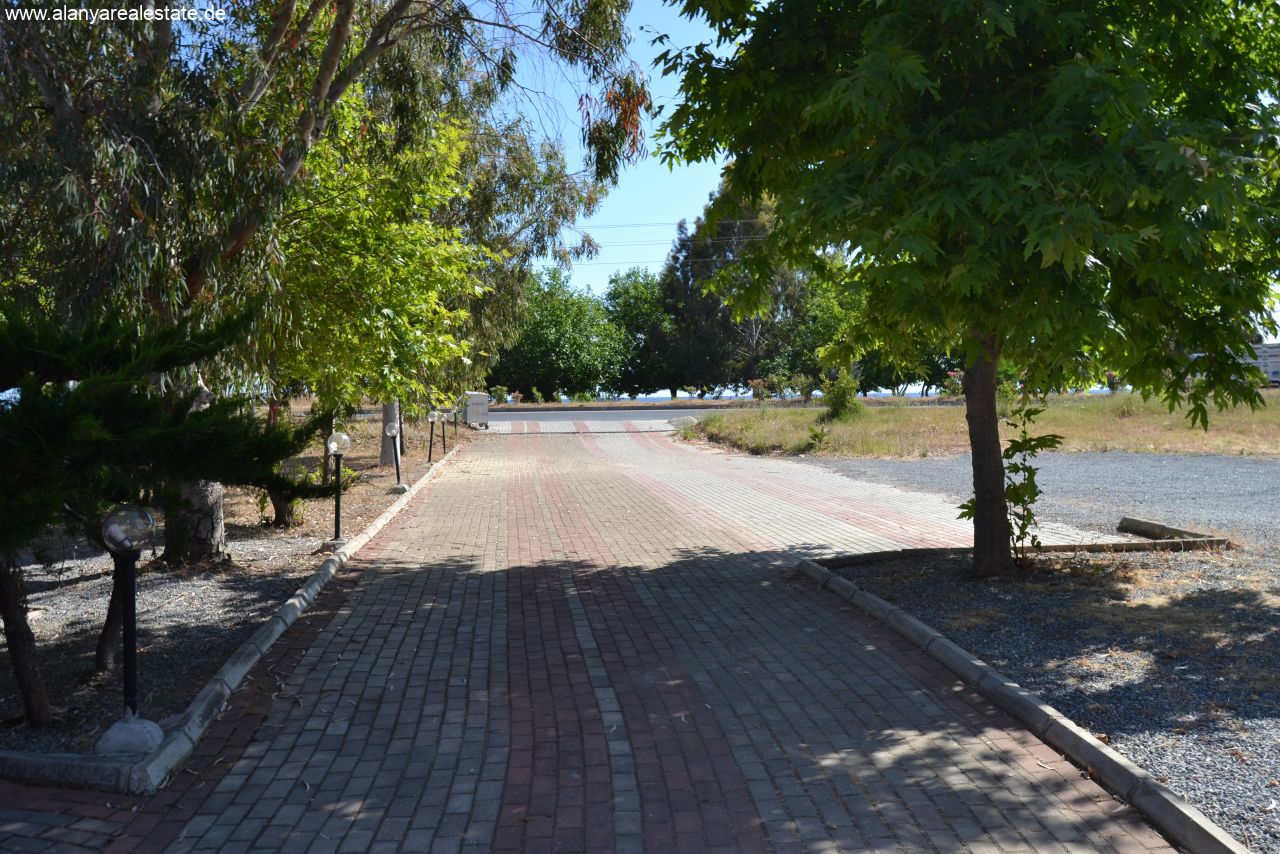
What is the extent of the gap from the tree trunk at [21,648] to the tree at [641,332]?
57.0 m

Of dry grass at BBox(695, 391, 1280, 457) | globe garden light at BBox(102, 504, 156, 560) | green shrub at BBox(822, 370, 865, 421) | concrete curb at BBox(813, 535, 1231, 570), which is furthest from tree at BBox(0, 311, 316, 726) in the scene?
green shrub at BBox(822, 370, 865, 421)

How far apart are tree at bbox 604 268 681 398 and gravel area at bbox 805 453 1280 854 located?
51.6m

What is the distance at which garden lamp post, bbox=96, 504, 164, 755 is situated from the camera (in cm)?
484

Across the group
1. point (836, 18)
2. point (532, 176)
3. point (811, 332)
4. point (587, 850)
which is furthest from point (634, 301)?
point (587, 850)

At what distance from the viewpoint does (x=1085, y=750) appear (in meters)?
4.81

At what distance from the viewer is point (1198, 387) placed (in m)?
8.06

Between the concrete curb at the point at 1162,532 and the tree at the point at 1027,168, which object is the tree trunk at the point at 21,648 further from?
the concrete curb at the point at 1162,532

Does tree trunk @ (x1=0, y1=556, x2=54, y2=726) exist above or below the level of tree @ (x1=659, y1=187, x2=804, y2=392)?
below

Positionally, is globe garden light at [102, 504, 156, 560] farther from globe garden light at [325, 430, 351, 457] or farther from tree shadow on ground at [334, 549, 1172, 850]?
globe garden light at [325, 430, 351, 457]

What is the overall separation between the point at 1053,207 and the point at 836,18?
137 inches

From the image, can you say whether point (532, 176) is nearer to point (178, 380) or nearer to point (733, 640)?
point (178, 380)

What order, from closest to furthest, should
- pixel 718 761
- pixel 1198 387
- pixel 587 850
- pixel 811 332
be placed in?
pixel 587 850
pixel 718 761
pixel 1198 387
pixel 811 332

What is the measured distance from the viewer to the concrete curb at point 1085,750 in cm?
395

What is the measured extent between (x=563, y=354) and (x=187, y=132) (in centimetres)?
5398
